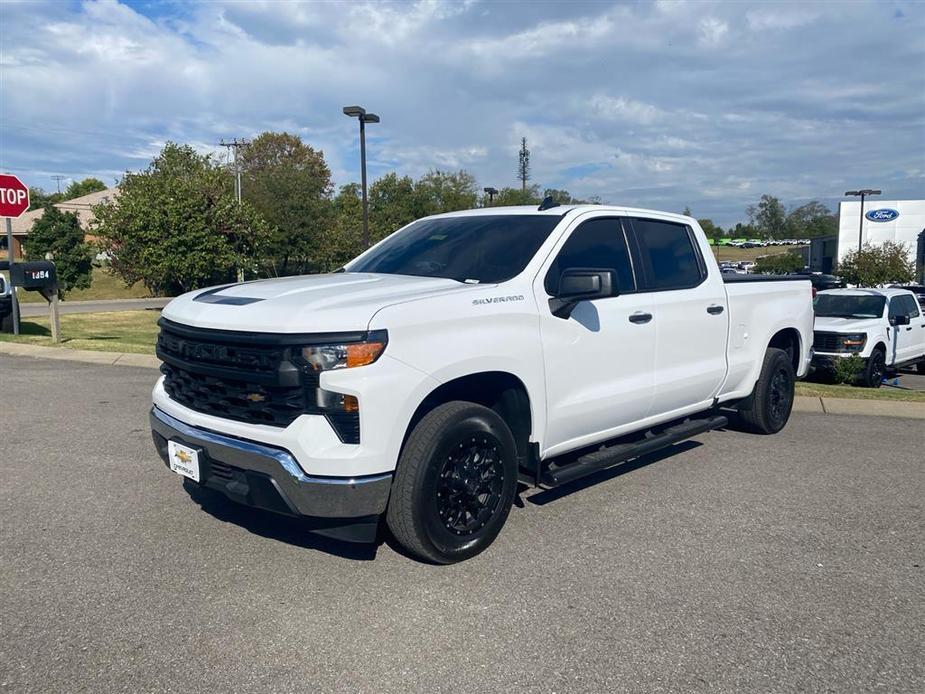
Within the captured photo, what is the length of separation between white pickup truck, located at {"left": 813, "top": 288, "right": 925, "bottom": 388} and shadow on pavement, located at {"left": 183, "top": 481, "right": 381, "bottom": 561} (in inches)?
388

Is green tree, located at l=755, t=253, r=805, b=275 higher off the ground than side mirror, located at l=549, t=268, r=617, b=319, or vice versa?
side mirror, located at l=549, t=268, r=617, b=319

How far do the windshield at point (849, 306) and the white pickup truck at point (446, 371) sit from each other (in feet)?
29.0

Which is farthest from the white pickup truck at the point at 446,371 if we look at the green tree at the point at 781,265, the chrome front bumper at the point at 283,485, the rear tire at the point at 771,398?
the green tree at the point at 781,265

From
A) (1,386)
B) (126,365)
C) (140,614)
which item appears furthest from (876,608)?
(126,365)

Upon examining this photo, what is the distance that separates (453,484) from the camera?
4.06m

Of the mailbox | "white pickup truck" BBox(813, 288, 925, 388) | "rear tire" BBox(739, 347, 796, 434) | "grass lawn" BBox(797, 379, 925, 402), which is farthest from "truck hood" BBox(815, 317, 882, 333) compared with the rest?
the mailbox

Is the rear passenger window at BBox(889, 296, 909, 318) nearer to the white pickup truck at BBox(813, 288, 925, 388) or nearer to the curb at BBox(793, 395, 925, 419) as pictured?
the white pickup truck at BBox(813, 288, 925, 388)

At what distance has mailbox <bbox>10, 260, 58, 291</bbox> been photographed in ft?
42.7

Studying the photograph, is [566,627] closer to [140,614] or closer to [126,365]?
[140,614]

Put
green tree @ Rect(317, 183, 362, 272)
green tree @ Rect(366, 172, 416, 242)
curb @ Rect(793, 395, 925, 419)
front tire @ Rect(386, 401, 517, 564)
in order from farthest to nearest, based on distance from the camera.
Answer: green tree @ Rect(366, 172, 416, 242)
green tree @ Rect(317, 183, 362, 272)
curb @ Rect(793, 395, 925, 419)
front tire @ Rect(386, 401, 517, 564)

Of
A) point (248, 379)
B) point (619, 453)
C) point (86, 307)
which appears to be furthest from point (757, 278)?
point (86, 307)

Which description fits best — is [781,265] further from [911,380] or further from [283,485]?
[283,485]

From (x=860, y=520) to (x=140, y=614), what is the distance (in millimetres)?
4259

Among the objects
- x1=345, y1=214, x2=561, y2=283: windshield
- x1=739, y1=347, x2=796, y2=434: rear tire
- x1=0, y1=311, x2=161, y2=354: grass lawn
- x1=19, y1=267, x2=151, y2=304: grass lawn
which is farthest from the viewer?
x1=19, y1=267, x2=151, y2=304: grass lawn
